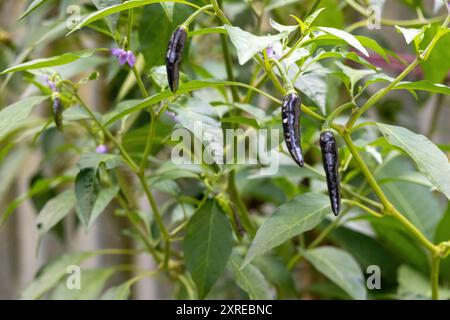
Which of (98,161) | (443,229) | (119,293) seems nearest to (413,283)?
(443,229)

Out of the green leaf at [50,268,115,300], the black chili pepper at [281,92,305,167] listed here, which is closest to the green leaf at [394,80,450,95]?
the black chili pepper at [281,92,305,167]

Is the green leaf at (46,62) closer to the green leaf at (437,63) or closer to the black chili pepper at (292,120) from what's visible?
the black chili pepper at (292,120)

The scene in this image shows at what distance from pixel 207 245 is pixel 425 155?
24 cm

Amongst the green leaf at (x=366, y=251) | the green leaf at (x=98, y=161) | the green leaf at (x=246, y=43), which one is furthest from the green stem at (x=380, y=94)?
the green leaf at (x=366, y=251)

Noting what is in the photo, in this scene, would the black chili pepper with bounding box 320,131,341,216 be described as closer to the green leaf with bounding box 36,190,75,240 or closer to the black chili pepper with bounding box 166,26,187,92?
the black chili pepper with bounding box 166,26,187,92

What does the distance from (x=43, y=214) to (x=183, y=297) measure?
190 mm

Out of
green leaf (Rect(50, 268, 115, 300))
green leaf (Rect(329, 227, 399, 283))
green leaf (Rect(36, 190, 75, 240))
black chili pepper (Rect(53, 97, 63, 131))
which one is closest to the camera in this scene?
black chili pepper (Rect(53, 97, 63, 131))

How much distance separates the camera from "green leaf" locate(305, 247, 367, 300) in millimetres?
795

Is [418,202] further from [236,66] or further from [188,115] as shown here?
[188,115]

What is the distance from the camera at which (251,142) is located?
0.93 meters

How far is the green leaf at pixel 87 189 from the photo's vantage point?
62cm

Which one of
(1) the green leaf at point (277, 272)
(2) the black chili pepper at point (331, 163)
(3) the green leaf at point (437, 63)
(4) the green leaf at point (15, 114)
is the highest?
(3) the green leaf at point (437, 63)

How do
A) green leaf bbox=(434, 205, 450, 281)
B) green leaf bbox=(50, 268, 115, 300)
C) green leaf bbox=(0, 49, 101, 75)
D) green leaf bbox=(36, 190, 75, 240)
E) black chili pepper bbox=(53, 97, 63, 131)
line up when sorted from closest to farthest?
green leaf bbox=(0, 49, 101, 75) → black chili pepper bbox=(53, 97, 63, 131) → green leaf bbox=(36, 190, 75, 240) → green leaf bbox=(50, 268, 115, 300) → green leaf bbox=(434, 205, 450, 281)

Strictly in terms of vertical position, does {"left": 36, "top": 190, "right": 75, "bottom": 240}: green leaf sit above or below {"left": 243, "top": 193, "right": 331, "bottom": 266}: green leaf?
above
